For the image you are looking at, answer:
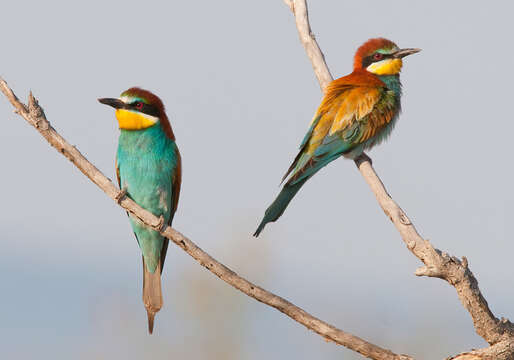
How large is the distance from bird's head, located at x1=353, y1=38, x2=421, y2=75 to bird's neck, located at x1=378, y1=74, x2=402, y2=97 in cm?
2

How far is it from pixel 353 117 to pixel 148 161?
3.61 ft

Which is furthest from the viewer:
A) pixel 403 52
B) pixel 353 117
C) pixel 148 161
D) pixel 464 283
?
pixel 403 52

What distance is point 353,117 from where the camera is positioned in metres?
4.97

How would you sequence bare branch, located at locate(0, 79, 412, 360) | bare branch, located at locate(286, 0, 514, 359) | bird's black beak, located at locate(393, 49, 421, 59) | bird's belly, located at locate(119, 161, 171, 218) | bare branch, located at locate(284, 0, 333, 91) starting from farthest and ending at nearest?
1. bird's black beak, located at locate(393, 49, 421, 59)
2. bare branch, located at locate(284, 0, 333, 91)
3. bird's belly, located at locate(119, 161, 171, 218)
4. bare branch, located at locate(286, 0, 514, 359)
5. bare branch, located at locate(0, 79, 412, 360)

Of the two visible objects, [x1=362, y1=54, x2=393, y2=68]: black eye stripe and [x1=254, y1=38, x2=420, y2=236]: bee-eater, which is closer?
[x1=254, y1=38, x2=420, y2=236]: bee-eater

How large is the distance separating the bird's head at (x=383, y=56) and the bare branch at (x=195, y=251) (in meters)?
1.90

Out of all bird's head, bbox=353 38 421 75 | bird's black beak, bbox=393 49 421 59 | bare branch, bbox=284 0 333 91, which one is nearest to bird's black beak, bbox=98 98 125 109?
bare branch, bbox=284 0 333 91

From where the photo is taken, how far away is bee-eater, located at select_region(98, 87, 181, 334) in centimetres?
451

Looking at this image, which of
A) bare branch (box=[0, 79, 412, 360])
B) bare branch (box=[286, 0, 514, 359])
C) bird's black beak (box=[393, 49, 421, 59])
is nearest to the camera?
bare branch (box=[0, 79, 412, 360])

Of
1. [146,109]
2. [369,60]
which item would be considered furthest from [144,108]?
[369,60]

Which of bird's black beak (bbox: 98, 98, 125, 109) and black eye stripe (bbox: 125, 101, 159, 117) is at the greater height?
bird's black beak (bbox: 98, 98, 125, 109)

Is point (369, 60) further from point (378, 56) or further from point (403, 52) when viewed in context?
point (403, 52)

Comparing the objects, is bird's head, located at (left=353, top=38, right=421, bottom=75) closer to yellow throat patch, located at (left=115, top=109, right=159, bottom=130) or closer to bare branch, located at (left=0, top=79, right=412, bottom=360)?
yellow throat patch, located at (left=115, top=109, right=159, bottom=130)

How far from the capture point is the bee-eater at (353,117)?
15.6ft
